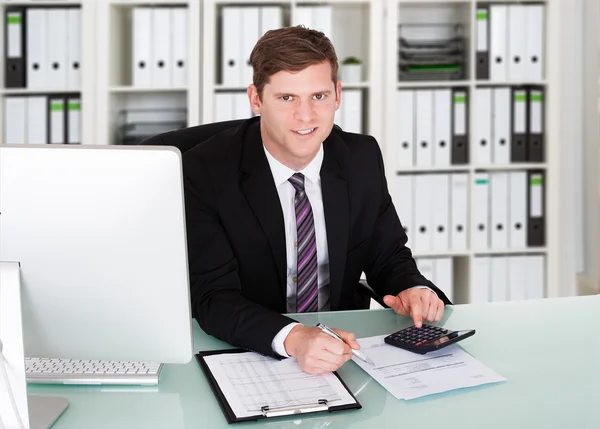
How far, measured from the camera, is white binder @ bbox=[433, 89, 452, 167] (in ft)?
11.8

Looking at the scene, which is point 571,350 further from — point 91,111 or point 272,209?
point 91,111

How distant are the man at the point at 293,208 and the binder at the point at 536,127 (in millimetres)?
1765

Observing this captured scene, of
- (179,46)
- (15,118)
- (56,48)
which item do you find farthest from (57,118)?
(179,46)

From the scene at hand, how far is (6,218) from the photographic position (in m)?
1.08

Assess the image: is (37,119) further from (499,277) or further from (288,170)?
(499,277)

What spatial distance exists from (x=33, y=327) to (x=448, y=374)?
689 mm

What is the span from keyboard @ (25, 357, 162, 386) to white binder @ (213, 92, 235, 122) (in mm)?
2200

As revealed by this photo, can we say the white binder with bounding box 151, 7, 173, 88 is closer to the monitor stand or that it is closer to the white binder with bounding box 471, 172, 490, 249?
the white binder with bounding box 471, 172, 490, 249

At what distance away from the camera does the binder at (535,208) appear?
366 centimetres

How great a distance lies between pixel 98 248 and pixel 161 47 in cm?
250

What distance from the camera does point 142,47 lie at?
3461mm

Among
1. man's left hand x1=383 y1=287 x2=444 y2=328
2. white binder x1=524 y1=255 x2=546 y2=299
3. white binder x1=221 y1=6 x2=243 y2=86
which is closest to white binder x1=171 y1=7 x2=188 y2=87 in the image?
white binder x1=221 y1=6 x2=243 y2=86

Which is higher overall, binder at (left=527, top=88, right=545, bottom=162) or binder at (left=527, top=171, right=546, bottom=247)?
binder at (left=527, top=88, right=545, bottom=162)

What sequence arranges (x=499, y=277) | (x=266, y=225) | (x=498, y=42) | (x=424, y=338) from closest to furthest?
(x=424, y=338)
(x=266, y=225)
(x=498, y=42)
(x=499, y=277)
